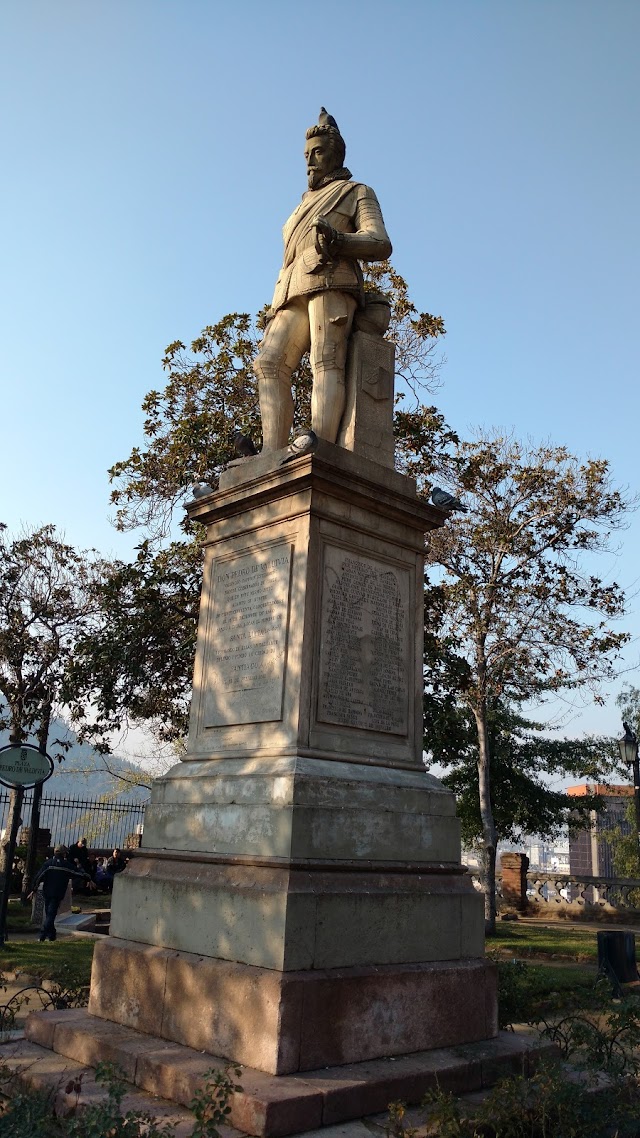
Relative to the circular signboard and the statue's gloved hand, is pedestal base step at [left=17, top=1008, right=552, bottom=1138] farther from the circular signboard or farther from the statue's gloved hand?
the circular signboard

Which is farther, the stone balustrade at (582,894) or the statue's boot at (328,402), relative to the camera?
the stone balustrade at (582,894)

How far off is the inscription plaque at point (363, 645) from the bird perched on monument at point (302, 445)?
674 mm

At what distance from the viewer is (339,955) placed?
5.04m

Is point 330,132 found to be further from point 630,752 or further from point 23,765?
point 630,752

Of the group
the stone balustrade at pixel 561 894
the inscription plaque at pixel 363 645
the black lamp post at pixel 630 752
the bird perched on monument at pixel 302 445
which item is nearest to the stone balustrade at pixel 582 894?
the stone balustrade at pixel 561 894

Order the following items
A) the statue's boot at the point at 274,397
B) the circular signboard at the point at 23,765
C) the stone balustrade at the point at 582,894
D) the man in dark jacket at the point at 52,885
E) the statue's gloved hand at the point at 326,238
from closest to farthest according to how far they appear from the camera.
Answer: the statue's gloved hand at the point at 326,238, the statue's boot at the point at 274,397, the circular signboard at the point at 23,765, the man in dark jacket at the point at 52,885, the stone balustrade at the point at 582,894

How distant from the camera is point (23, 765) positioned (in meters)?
12.2

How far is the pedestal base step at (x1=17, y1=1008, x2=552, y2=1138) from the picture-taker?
415cm

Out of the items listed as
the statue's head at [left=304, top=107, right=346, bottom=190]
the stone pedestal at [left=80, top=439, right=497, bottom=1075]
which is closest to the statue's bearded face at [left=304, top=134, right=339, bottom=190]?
the statue's head at [left=304, top=107, right=346, bottom=190]

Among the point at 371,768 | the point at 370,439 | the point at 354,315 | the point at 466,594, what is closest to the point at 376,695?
the point at 371,768

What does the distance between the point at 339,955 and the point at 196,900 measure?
97 centimetres

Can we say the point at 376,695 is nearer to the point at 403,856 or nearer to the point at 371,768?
the point at 371,768

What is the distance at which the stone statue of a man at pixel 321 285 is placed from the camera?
7.04 metres

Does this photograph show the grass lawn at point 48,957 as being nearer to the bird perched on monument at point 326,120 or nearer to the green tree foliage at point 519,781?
the bird perched on monument at point 326,120
